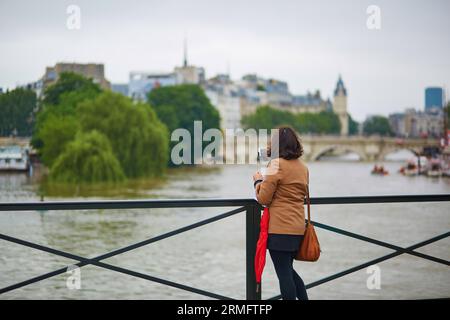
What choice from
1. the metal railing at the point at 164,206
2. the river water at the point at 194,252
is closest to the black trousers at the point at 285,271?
the metal railing at the point at 164,206

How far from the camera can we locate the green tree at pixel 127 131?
36.9 meters

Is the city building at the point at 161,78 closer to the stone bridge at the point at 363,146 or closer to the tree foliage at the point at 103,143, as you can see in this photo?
the stone bridge at the point at 363,146

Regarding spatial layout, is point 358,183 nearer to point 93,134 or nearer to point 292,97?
point 93,134

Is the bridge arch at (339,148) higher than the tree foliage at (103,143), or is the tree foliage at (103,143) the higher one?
the tree foliage at (103,143)

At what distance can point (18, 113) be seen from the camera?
37.2m

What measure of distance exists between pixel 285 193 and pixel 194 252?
544 inches

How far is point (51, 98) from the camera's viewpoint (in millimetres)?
46344

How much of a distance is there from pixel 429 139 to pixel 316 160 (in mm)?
11208

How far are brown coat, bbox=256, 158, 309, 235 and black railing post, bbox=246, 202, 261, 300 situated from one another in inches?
15.6

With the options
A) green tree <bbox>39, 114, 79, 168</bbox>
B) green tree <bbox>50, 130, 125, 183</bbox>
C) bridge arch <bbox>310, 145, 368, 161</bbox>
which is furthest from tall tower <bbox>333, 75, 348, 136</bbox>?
green tree <bbox>50, 130, 125, 183</bbox>

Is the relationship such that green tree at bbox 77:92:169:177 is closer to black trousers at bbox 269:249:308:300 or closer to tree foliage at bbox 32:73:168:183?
tree foliage at bbox 32:73:168:183

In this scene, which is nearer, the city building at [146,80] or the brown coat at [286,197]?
the brown coat at [286,197]
